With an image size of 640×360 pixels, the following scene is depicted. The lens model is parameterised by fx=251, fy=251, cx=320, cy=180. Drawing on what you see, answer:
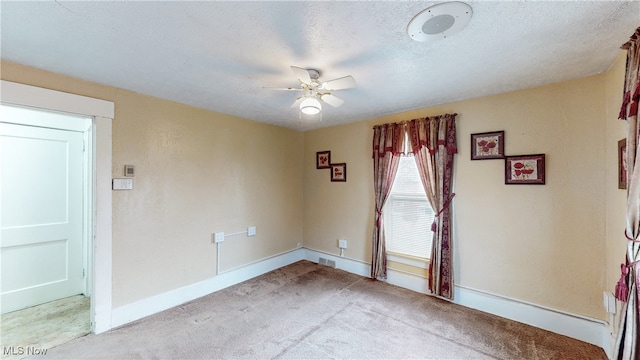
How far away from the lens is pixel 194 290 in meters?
3.02

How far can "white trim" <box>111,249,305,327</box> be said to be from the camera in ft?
8.20

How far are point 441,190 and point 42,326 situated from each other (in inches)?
170

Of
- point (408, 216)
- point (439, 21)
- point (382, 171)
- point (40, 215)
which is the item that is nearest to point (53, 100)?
point (40, 215)

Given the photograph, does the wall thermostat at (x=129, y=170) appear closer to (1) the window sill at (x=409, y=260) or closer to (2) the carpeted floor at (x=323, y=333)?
(2) the carpeted floor at (x=323, y=333)

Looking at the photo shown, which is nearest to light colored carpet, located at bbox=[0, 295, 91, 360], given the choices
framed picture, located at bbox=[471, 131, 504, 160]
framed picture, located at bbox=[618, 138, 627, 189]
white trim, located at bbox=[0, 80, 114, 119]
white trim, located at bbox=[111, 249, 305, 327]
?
white trim, located at bbox=[111, 249, 305, 327]

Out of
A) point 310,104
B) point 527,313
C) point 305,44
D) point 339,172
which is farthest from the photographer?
point 339,172

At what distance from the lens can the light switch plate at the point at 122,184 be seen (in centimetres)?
245

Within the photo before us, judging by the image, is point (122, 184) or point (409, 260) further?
point (409, 260)

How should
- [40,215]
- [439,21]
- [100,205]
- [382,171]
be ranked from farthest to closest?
[382,171] → [40,215] → [100,205] → [439,21]

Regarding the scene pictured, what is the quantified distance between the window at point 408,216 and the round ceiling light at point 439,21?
1959 mm

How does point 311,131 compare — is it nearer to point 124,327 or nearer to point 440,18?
point 440,18

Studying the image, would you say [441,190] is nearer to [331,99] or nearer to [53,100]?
[331,99]

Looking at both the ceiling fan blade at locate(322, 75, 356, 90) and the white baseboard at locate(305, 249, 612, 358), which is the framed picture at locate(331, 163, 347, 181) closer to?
the white baseboard at locate(305, 249, 612, 358)

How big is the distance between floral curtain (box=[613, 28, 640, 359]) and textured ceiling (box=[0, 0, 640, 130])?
0.31 m
